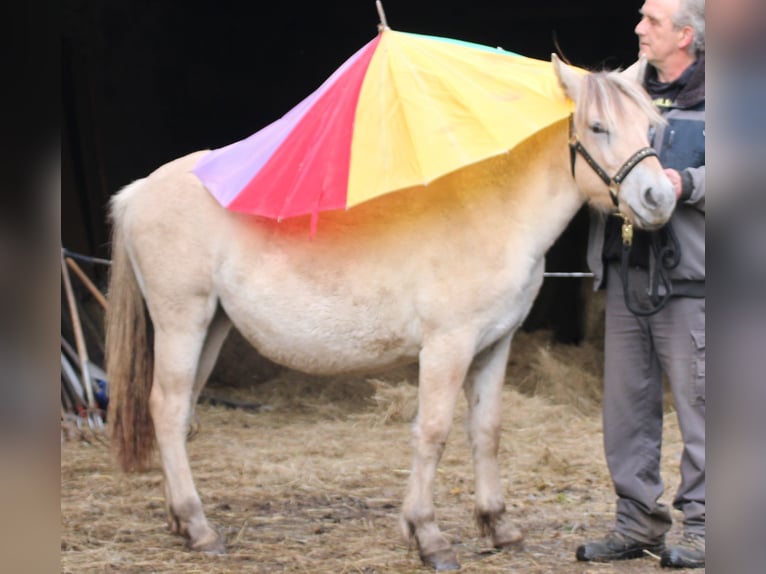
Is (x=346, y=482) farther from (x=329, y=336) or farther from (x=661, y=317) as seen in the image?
(x=661, y=317)

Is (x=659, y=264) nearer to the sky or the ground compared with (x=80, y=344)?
nearer to the sky

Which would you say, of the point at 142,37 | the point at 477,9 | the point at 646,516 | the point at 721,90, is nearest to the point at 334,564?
the point at 646,516

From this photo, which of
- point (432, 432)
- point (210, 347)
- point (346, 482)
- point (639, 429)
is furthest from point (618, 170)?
point (346, 482)

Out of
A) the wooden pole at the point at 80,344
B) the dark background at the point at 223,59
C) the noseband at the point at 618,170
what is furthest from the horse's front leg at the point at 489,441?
the dark background at the point at 223,59

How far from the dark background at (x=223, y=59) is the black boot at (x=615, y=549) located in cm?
484

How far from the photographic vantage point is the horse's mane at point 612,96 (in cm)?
334

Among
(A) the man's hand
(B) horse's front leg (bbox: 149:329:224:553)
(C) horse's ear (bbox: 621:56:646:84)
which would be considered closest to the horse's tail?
(B) horse's front leg (bbox: 149:329:224:553)

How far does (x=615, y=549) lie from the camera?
144 inches

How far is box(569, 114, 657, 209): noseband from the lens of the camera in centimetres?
328

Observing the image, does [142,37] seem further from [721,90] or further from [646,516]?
[721,90]

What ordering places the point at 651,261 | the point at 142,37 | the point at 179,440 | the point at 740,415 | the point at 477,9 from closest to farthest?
the point at 740,415, the point at 651,261, the point at 179,440, the point at 142,37, the point at 477,9

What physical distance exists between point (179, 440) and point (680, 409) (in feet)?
6.78

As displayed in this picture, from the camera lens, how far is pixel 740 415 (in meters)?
1.01

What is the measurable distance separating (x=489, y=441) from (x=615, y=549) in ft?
2.15
